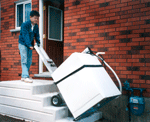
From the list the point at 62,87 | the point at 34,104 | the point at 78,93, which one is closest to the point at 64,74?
the point at 62,87

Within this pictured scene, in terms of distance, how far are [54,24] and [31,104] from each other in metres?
2.99

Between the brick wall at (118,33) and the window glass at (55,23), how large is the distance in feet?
4.16

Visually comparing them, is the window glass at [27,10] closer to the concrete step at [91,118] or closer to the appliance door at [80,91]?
the appliance door at [80,91]

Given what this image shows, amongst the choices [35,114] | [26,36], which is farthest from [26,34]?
[35,114]

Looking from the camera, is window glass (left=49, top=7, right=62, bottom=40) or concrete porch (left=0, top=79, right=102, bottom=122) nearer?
concrete porch (left=0, top=79, right=102, bottom=122)

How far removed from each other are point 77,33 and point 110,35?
2.62ft

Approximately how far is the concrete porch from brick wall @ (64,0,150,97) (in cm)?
106

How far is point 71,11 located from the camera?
4.21 metres

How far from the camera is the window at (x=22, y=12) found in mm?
5312

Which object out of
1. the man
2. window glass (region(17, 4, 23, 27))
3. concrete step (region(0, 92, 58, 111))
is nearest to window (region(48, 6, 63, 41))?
window glass (region(17, 4, 23, 27))

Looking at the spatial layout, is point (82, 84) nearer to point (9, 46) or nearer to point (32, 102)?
point (32, 102)

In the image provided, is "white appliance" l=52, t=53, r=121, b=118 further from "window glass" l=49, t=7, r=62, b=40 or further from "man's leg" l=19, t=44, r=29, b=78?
"window glass" l=49, t=7, r=62, b=40

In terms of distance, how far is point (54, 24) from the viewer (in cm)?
549

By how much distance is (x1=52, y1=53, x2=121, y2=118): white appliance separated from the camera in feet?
8.08
